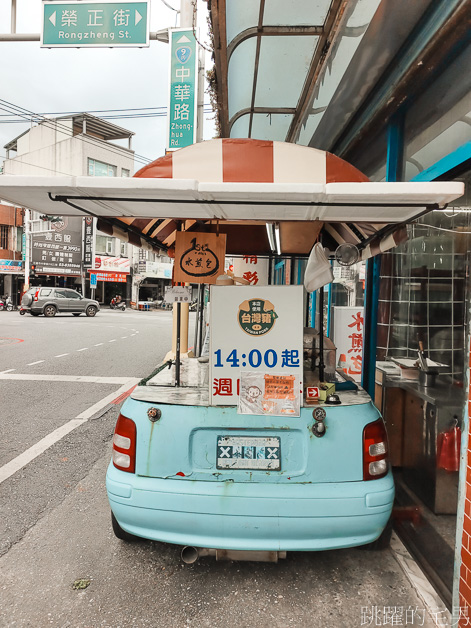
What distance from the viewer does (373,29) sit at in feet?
10.3

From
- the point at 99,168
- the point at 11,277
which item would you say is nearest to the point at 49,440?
the point at 11,277

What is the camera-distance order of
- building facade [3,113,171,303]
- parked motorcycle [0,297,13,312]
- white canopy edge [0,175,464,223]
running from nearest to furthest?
1. white canopy edge [0,175,464,223]
2. parked motorcycle [0,297,13,312]
3. building facade [3,113,171,303]

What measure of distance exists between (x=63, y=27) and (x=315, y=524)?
284 inches

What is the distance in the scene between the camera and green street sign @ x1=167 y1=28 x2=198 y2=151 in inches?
275

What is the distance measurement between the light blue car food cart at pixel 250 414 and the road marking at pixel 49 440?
185 centimetres

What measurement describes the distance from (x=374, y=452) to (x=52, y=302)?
24925 mm

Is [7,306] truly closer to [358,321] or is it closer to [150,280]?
[150,280]

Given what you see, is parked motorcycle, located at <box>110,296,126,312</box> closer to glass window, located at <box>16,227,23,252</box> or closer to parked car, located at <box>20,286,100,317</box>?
glass window, located at <box>16,227,23,252</box>

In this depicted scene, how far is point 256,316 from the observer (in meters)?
2.52

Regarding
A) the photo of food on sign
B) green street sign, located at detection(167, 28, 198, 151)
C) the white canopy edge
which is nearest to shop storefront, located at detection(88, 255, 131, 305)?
green street sign, located at detection(167, 28, 198, 151)

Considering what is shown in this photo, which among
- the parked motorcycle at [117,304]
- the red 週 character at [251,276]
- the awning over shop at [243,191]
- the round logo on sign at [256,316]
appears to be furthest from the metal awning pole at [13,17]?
the parked motorcycle at [117,304]

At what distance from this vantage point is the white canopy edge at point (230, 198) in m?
1.97

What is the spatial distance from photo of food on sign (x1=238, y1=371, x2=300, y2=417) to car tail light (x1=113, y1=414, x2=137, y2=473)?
64 centimetres

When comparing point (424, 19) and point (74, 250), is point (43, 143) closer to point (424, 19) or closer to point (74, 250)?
point (74, 250)
